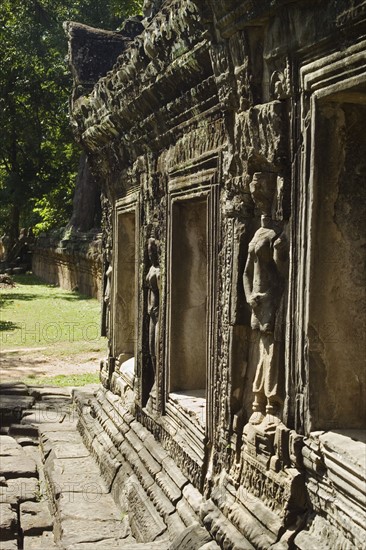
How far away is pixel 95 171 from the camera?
8781mm

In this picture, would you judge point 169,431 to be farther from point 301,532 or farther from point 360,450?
point 360,450

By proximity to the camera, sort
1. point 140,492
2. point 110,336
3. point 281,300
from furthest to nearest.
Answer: point 110,336 < point 140,492 < point 281,300

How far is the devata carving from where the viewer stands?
3.75 m

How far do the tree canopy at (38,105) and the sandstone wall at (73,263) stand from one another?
8.43 ft

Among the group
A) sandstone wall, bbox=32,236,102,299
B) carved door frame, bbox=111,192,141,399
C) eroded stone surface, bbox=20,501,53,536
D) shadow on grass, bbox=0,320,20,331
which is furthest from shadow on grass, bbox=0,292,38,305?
eroded stone surface, bbox=20,501,53,536

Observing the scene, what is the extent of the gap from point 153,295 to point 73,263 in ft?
53.9

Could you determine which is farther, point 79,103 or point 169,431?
point 79,103

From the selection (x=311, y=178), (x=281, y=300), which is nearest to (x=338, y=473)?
(x=281, y=300)

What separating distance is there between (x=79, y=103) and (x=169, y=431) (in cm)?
411

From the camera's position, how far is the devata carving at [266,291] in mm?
3748

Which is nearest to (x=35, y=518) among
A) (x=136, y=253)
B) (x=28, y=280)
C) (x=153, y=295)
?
(x=153, y=295)

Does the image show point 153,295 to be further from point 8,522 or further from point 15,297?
point 15,297

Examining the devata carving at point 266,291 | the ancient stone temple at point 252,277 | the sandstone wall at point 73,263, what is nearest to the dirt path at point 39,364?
the ancient stone temple at point 252,277

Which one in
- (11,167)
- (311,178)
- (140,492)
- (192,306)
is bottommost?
(140,492)
